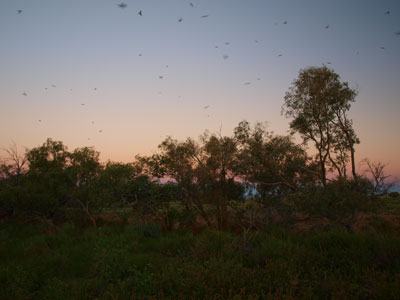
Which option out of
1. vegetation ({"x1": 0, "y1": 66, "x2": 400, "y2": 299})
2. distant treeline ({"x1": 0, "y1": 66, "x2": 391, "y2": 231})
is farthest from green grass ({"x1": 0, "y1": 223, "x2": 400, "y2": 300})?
distant treeline ({"x1": 0, "y1": 66, "x2": 391, "y2": 231})

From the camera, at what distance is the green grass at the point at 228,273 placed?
5188 millimetres

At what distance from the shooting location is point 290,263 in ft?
20.7

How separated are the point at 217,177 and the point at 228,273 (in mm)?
13568

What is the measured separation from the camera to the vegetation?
600 cm

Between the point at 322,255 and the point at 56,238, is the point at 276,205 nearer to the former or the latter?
the point at 322,255

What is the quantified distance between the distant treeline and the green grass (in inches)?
A: 276

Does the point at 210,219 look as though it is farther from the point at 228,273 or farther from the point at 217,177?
the point at 228,273

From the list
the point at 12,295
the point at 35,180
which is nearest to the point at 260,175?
the point at 12,295

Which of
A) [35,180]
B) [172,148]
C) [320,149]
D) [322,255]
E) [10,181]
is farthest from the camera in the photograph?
[10,181]

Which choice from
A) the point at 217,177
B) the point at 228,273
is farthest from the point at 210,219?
the point at 228,273

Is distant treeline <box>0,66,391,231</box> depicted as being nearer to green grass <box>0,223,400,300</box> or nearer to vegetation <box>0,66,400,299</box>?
vegetation <box>0,66,400,299</box>

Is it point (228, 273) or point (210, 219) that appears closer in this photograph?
point (228, 273)

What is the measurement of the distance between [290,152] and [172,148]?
351 inches

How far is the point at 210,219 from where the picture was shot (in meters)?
20.2
